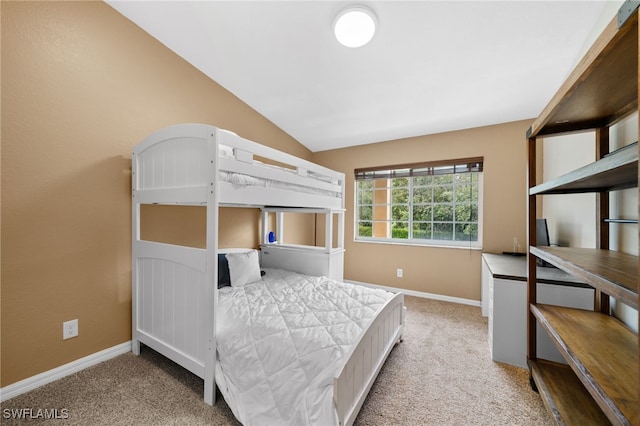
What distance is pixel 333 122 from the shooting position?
10.6 feet

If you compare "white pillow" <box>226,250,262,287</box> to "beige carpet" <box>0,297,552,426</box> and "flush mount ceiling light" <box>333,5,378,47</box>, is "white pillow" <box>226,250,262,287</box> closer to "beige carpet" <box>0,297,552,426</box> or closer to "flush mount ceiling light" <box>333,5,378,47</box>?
"beige carpet" <box>0,297,552,426</box>

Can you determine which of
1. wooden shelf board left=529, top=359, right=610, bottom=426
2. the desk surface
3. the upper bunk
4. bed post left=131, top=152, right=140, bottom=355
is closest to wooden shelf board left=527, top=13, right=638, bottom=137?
the desk surface

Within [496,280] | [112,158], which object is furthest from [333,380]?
[112,158]

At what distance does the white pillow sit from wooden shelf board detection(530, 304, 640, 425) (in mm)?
2099

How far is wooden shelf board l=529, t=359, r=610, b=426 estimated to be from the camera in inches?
43.4

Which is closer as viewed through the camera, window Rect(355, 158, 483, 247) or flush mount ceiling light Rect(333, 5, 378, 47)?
flush mount ceiling light Rect(333, 5, 378, 47)

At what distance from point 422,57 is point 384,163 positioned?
175 cm

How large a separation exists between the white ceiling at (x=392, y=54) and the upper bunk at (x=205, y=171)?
960 millimetres

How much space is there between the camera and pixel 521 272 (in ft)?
6.48

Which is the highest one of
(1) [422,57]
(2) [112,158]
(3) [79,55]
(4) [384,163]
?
(1) [422,57]

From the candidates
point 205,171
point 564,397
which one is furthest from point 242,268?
point 564,397

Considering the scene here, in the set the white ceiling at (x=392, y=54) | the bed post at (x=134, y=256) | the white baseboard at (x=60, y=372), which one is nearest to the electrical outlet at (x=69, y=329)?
the white baseboard at (x=60, y=372)

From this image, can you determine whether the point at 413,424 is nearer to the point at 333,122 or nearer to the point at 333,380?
the point at 333,380

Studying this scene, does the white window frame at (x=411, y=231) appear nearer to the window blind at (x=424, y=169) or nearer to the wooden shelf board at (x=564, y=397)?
the window blind at (x=424, y=169)
